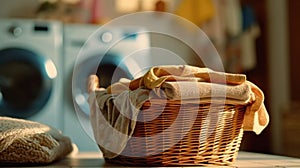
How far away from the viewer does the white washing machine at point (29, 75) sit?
2266mm

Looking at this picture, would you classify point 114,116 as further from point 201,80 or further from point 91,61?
point 91,61

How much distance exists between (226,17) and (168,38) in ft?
1.45

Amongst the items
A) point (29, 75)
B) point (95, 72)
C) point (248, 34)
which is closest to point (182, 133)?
point (95, 72)

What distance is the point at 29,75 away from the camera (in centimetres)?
230

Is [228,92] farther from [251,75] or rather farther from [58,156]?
[251,75]

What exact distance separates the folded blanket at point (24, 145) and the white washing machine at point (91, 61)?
743 millimetres

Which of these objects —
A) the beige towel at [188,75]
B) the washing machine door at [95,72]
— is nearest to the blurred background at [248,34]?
the washing machine door at [95,72]

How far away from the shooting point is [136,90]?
127 centimetres

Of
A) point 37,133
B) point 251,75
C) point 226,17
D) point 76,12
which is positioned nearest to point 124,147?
point 37,133

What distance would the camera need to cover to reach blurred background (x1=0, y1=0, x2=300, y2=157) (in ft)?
9.92

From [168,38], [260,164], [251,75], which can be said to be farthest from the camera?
[251,75]

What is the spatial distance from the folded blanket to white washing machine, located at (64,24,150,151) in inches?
29.2

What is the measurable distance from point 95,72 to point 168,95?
1.17m

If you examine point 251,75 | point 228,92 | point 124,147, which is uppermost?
point 228,92
